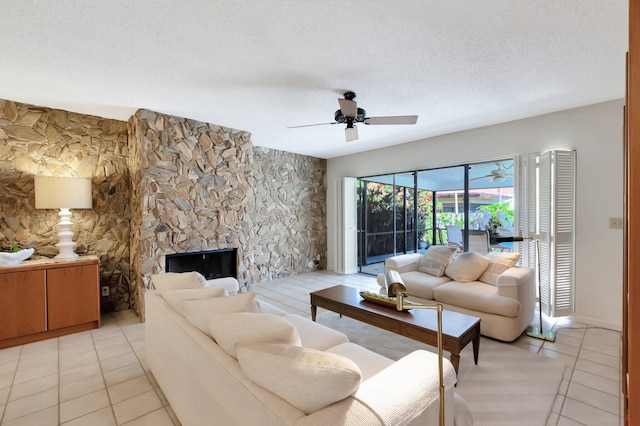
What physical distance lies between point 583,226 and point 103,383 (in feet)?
16.9

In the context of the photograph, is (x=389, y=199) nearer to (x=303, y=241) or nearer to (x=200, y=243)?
(x=303, y=241)

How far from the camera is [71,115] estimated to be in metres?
3.55

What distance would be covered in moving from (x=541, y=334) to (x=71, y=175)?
5.77 m

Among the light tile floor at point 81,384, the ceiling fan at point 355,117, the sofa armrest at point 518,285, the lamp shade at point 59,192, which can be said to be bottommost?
the light tile floor at point 81,384

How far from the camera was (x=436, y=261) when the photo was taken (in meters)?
3.78

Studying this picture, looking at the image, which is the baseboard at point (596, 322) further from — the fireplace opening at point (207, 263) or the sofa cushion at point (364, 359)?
the fireplace opening at point (207, 263)

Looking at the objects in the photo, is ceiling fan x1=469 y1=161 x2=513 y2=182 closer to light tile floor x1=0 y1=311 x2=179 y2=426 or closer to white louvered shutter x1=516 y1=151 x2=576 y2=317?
white louvered shutter x1=516 y1=151 x2=576 y2=317

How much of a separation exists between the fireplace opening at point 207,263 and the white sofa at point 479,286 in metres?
2.23

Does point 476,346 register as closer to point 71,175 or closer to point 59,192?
point 59,192

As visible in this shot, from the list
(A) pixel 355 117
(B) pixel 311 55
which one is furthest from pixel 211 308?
(A) pixel 355 117

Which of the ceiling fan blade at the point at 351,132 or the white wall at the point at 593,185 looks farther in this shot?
the white wall at the point at 593,185

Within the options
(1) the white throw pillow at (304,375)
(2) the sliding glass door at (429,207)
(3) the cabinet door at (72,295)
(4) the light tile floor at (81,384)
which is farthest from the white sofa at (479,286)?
(3) the cabinet door at (72,295)

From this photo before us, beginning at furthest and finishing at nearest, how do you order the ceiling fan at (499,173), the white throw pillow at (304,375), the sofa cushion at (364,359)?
the ceiling fan at (499,173), the sofa cushion at (364,359), the white throw pillow at (304,375)

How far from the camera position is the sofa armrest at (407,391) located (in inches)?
39.9
